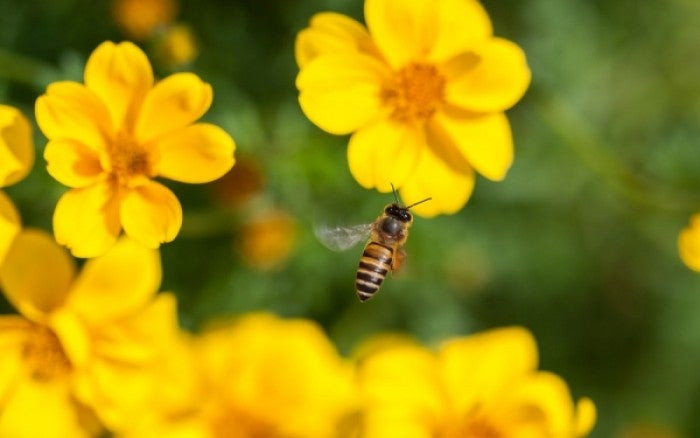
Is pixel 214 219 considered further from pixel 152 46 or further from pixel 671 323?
pixel 671 323

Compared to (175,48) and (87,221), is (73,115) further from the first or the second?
(175,48)

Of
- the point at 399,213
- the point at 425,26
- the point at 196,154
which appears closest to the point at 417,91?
the point at 425,26

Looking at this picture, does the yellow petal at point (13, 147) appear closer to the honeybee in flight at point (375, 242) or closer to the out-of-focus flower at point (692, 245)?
the honeybee in flight at point (375, 242)

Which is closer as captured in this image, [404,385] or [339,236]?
[339,236]

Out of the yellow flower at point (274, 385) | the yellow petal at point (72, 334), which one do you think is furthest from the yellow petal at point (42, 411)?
the yellow flower at point (274, 385)

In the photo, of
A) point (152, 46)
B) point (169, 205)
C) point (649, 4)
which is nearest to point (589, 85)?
point (649, 4)

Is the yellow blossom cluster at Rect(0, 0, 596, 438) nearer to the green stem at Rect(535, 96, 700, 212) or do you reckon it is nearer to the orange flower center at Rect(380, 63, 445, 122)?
the orange flower center at Rect(380, 63, 445, 122)
